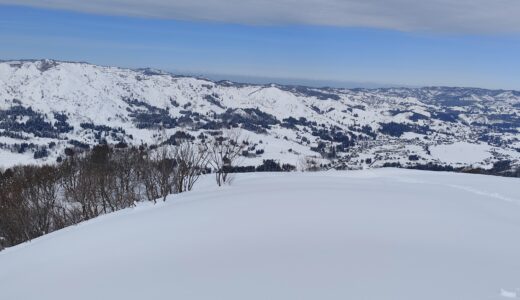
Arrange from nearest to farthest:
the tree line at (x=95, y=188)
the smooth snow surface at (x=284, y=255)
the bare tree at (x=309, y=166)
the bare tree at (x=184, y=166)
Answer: the smooth snow surface at (x=284, y=255), the tree line at (x=95, y=188), the bare tree at (x=184, y=166), the bare tree at (x=309, y=166)

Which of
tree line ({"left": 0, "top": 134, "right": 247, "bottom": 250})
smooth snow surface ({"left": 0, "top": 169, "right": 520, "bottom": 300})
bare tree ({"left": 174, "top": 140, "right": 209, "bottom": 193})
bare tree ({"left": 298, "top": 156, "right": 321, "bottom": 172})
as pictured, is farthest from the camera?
bare tree ({"left": 298, "top": 156, "right": 321, "bottom": 172})

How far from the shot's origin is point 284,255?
11.1 metres

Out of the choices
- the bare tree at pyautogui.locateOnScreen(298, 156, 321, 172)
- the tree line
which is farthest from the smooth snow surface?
the bare tree at pyautogui.locateOnScreen(298, 156, 321, 172)

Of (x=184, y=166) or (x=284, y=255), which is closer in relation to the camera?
(x=284, y=255)

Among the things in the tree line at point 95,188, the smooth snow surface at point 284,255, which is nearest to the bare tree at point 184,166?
the tree line at point 95,188

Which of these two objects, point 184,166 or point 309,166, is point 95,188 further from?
point 309,166

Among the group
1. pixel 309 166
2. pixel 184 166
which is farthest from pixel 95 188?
pixel 309 166

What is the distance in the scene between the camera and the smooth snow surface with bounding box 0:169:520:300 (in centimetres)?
898

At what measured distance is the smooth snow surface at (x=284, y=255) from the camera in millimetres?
8984

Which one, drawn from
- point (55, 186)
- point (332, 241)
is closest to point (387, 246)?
point (332, 241)

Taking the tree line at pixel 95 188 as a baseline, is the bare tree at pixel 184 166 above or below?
above

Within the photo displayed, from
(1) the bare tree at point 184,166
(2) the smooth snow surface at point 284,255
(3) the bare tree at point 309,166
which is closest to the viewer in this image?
(2) the smooth snow surface at point 284,255

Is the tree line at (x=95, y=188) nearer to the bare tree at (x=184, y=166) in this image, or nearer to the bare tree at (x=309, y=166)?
the bare tree at (x=184, y=166)

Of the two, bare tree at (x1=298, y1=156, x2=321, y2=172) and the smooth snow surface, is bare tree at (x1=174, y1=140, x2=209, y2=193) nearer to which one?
the smooth snow surface
